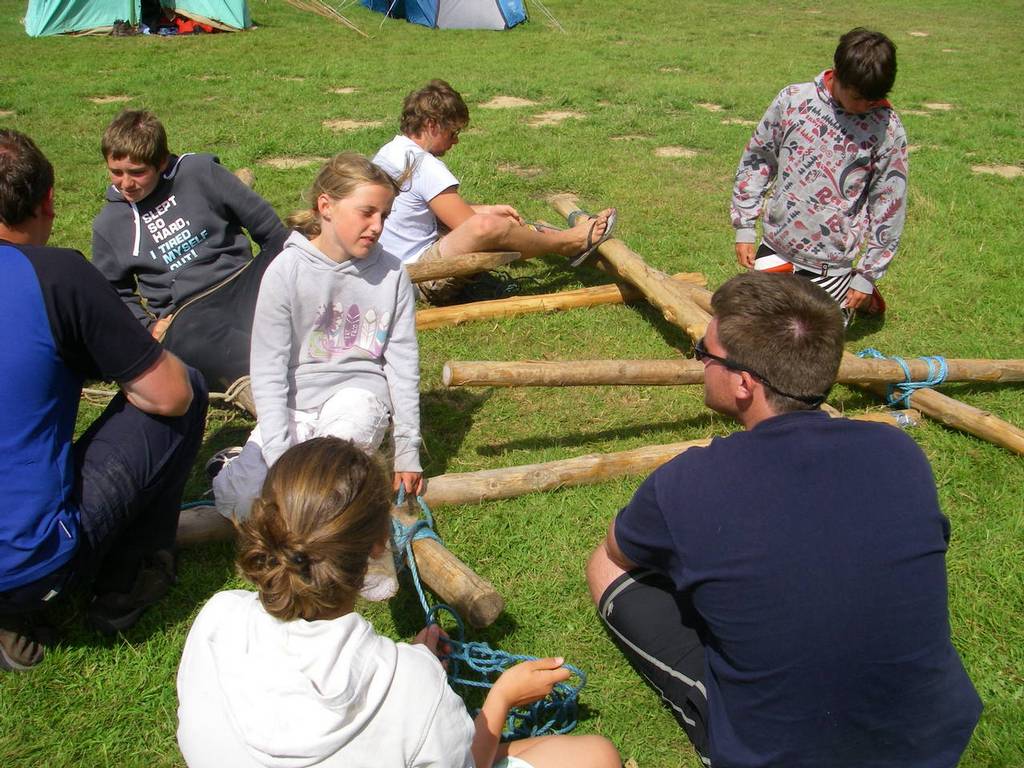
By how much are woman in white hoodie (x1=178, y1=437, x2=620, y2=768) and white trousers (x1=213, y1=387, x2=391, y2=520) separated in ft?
4.43

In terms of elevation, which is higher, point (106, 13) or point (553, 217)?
point (106, 13)

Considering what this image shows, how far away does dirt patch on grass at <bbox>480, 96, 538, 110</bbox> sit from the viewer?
Result: 34.5 feet

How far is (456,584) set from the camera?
9.61ft

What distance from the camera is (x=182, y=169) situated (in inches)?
171

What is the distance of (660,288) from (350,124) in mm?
5713

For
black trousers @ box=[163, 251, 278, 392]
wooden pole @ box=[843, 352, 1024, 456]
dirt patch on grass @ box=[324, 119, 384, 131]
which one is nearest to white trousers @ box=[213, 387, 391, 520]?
black trousers @ box=[163, 251, 278, 392]

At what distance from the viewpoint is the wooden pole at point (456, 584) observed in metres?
2.84

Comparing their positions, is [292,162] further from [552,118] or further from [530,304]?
[530,304]

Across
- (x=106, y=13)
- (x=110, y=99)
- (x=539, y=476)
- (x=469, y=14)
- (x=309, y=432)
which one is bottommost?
(x=539, y=476)

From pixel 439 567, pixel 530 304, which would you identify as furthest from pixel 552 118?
pixel 439 567

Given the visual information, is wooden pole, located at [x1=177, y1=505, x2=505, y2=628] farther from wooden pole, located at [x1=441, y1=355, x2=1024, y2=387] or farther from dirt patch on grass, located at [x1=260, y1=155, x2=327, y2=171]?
dirt patch on grass, located at [x1=260, y1=155, x2=327, y2=171]

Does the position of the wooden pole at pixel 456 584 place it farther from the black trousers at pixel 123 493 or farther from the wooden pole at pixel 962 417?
the wooden pole at pixel 962 417

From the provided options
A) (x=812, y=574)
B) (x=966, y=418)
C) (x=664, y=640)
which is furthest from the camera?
(x=966, y=418)

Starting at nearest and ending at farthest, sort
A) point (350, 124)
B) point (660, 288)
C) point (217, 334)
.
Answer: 1. point (217, 334)
2. point (660, 288)
3. point (350, 124)
